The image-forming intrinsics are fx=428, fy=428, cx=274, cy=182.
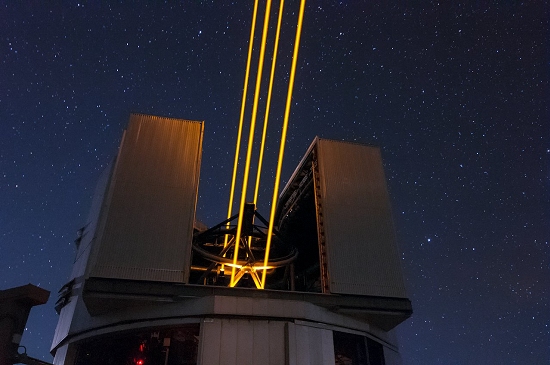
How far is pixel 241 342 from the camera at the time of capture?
13.7m

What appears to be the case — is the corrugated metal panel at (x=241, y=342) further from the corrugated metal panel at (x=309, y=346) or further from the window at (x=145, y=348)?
the window at (x=145, y=348)

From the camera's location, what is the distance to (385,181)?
19.4 meters

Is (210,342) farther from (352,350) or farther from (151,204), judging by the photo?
(352,350)

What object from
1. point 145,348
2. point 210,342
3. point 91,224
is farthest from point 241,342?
point 91,224

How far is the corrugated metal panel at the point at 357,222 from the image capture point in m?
16.2

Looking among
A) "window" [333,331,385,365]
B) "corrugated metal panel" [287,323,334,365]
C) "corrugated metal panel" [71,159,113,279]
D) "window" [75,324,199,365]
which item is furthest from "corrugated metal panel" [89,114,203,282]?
"window" [333,331,385,365]

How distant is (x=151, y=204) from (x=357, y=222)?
8.19 meters

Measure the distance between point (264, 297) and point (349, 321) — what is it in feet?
11.7

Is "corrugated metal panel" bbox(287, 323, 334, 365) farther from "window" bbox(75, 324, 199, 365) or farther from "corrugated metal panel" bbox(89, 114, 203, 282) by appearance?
"corrugated metal panel" bbox(89, 114, 203, 282)

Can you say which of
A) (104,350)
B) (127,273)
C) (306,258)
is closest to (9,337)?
(127,273)

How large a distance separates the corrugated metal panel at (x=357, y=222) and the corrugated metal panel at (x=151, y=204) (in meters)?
5.50

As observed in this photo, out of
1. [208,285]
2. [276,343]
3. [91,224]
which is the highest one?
[91,224]

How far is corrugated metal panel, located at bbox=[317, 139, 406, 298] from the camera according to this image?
1617 cm

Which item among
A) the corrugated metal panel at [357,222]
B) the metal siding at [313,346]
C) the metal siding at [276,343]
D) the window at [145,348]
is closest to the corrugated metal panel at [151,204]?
the window at [145,348]
